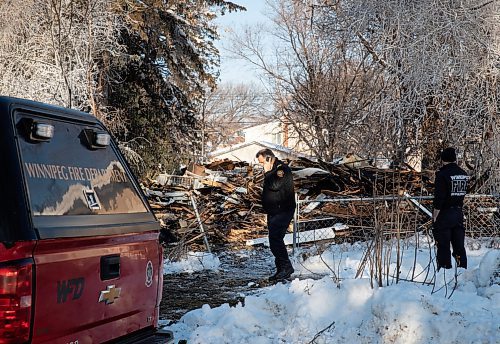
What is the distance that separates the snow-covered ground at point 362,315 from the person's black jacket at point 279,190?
1995 mm

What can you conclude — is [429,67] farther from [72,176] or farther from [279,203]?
[72,176]

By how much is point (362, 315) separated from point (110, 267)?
8.60 feet

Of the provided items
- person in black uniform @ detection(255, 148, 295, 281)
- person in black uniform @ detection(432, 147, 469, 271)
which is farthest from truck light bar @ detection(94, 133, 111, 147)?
person in black uniform @ detection(432, 147, 469, 271)

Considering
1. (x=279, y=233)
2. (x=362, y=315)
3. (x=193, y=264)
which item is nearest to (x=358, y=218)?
(x=193, y=264)

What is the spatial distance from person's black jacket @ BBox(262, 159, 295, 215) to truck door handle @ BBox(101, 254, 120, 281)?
4697mm

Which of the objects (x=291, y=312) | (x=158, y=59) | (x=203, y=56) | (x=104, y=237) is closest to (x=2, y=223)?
(x=104, y=237)

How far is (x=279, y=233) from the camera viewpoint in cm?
784

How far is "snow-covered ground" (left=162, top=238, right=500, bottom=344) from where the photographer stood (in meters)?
4.68

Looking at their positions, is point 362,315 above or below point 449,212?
below

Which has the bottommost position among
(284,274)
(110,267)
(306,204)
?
(284,274)

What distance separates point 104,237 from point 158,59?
60.1ft

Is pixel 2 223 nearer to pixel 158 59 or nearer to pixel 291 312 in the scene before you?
pixel 291 312

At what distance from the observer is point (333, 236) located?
10.9 meters

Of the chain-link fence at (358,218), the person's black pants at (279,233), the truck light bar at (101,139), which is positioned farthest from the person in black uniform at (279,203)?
the truck light bar at (101,139)
